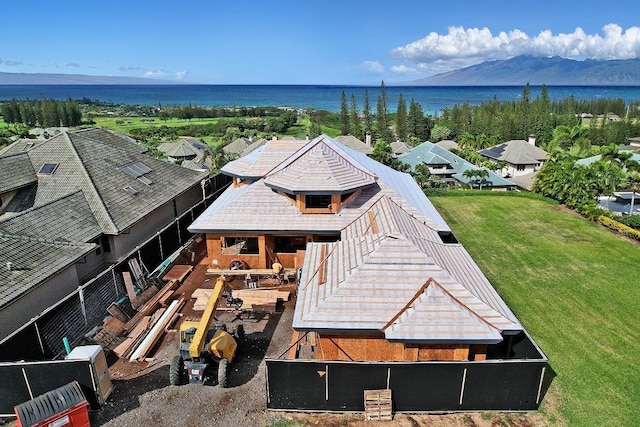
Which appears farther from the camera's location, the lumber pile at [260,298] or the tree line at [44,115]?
the tree line at [44,115]

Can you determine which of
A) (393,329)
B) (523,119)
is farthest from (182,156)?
(523,119)

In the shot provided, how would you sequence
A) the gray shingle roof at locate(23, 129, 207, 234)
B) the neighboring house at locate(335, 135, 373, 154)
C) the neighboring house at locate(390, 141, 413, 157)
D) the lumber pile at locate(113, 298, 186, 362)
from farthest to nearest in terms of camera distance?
the neighboring house at locate(390, 141, 413, 157)
the neighboring house at locate(335, 135, 373, 154)
the gray shingle roof at locate(23, 129, 207, 234)
the lumber pile at locate(113, 298, 186, 362)

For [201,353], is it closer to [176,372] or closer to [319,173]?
[176,372]

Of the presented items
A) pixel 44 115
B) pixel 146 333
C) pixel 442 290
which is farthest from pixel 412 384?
pixel 44 115

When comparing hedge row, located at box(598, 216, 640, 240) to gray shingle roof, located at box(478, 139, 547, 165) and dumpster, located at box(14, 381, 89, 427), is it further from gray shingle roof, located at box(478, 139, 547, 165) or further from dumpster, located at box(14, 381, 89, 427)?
dumpster, located at box(14, 381, 89, 427)

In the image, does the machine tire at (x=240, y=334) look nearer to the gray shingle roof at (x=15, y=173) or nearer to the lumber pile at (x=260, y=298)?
the lumber pile at (x=260, y=298)

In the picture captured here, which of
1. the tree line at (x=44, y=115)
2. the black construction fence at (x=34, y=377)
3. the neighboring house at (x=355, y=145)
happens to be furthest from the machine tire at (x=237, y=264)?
the tree line at (x=44, y=115)

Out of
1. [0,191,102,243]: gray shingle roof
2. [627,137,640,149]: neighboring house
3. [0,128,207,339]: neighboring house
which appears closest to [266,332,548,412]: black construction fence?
[0,128,207,339]: neighboring house
